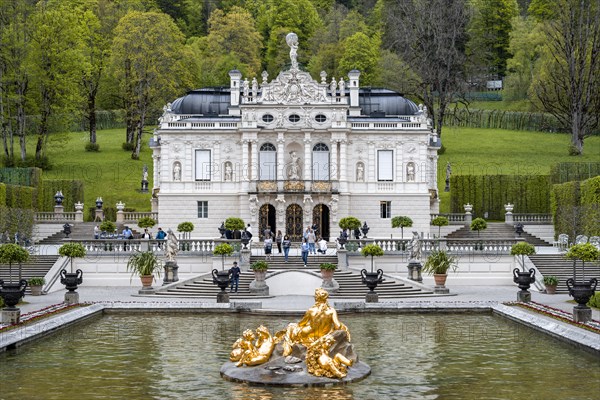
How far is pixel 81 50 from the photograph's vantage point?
7650 centimetres

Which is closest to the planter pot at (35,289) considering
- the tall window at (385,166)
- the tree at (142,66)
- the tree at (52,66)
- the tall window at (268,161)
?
the tall window at (268,161)

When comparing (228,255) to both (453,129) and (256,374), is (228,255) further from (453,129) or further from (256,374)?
(453,129)

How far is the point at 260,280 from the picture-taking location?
3934 cm

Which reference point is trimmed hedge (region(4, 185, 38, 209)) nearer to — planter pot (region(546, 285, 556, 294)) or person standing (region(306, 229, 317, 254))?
person standing (region(306, 229, 317, 254))

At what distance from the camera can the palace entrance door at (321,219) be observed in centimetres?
5878

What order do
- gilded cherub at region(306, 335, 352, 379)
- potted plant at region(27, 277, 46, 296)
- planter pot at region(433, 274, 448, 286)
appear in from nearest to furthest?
1. gilded cherub at region(306, 335, 352, 379)
2. potted plant at region(27, 277, 46, 296)
3. planter pot at region(433, 274, 448, 286)

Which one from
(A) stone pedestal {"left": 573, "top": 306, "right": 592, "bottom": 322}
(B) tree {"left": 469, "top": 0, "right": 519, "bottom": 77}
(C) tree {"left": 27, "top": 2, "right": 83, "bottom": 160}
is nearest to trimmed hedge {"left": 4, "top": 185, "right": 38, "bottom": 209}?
(C) tree {"left": 27, "top": 2, "right": 83, "bottom": 160}

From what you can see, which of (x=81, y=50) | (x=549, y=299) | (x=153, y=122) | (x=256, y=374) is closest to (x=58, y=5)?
(x=81, y=50)

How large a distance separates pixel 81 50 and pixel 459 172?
2913 centimetres

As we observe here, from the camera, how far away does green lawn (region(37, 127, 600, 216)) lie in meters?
70.3

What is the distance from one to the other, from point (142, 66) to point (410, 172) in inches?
1144

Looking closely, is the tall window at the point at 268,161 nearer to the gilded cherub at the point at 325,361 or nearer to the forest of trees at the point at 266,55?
the forest of trees at the point at 266,55

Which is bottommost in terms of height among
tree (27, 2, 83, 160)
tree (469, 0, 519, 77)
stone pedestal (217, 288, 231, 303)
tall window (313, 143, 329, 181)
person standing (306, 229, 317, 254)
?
stone pedestal (217, 288, 231, 303)

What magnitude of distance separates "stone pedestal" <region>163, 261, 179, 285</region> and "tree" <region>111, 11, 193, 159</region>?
121 ft
